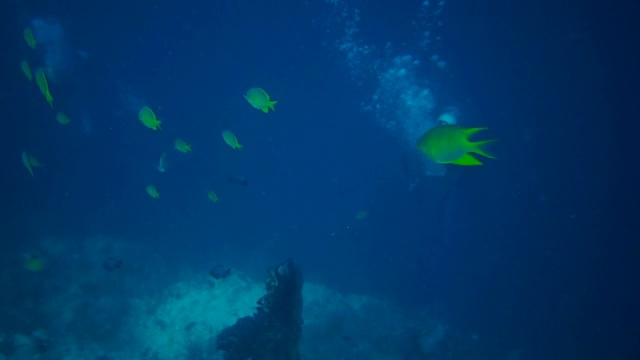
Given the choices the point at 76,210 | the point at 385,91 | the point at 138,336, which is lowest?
the point at 138,336

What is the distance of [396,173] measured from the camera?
27.0 m

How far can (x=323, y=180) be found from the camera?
94.0ft

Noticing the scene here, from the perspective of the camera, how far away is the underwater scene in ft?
51.5

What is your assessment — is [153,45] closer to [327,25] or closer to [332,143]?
[327,25]

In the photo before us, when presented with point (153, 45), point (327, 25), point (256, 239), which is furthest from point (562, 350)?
point (153, 45)

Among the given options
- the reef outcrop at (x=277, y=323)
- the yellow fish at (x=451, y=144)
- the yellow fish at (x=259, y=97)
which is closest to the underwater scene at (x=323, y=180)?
the yellow fish at (x=259, y=97)

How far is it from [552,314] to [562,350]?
271cm

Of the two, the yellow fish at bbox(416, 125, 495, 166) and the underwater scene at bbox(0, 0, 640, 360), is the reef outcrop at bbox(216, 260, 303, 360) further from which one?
the yellow fish at bbox(416, 125, 495, 166)

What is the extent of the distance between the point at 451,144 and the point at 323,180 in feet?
83.7

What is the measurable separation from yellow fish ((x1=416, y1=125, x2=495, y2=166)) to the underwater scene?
8078mm

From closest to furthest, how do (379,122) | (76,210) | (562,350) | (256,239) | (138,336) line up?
(138,336) < (76,210) < (562,350) < (256,239) < (379,122)

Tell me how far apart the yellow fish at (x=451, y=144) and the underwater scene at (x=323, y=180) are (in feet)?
26.5

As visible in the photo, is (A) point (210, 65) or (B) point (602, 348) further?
(B) point (602, 348)

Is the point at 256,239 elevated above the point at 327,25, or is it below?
below
